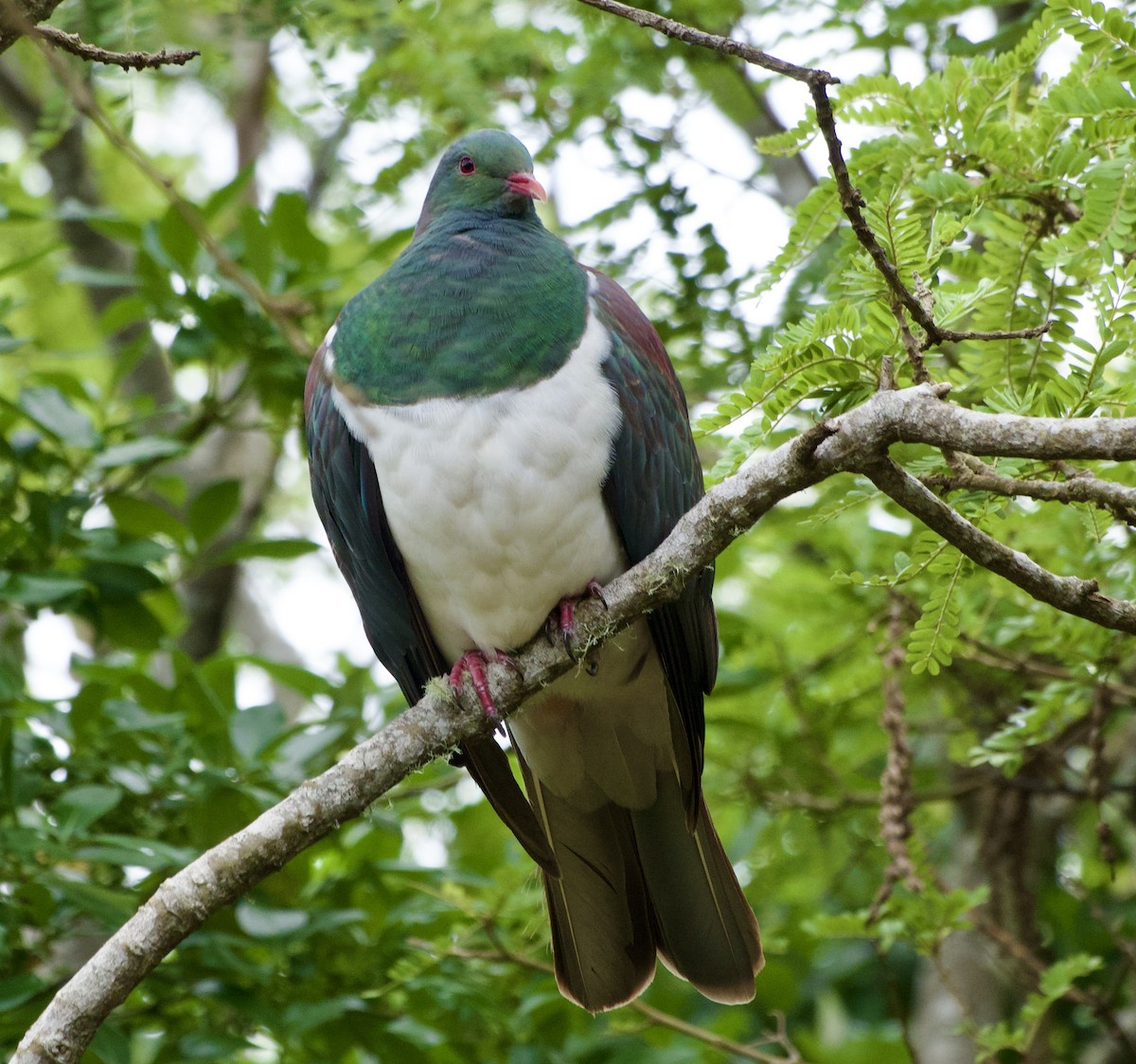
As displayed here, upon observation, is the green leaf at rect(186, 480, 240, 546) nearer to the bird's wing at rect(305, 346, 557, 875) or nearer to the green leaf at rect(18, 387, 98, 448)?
the green leaf at rect(18, 387, 98, 448)

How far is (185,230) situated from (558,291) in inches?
56.6

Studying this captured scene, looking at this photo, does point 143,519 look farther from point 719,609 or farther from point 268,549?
point 719,609

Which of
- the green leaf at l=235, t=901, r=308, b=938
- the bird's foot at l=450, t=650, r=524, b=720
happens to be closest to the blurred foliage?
the green leaf at l=235, t=901, r=308, b=938

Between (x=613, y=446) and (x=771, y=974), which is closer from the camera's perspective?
(x=613, y=446)

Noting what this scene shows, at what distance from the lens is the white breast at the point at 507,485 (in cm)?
253

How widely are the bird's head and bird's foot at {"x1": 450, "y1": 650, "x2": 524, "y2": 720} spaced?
0.99 m

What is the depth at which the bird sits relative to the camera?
101 inches

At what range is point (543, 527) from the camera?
258 centimetres

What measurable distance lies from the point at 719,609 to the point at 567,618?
117 cm

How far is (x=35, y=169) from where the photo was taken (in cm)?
676

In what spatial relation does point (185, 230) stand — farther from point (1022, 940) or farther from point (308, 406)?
point (1022, 940)

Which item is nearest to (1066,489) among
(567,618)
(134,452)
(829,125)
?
(829,125)

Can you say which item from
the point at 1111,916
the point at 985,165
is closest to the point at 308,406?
the point at 985,165

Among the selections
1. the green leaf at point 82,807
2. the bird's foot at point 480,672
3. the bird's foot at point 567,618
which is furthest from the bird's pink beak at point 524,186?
the green leaf at point 82,807
